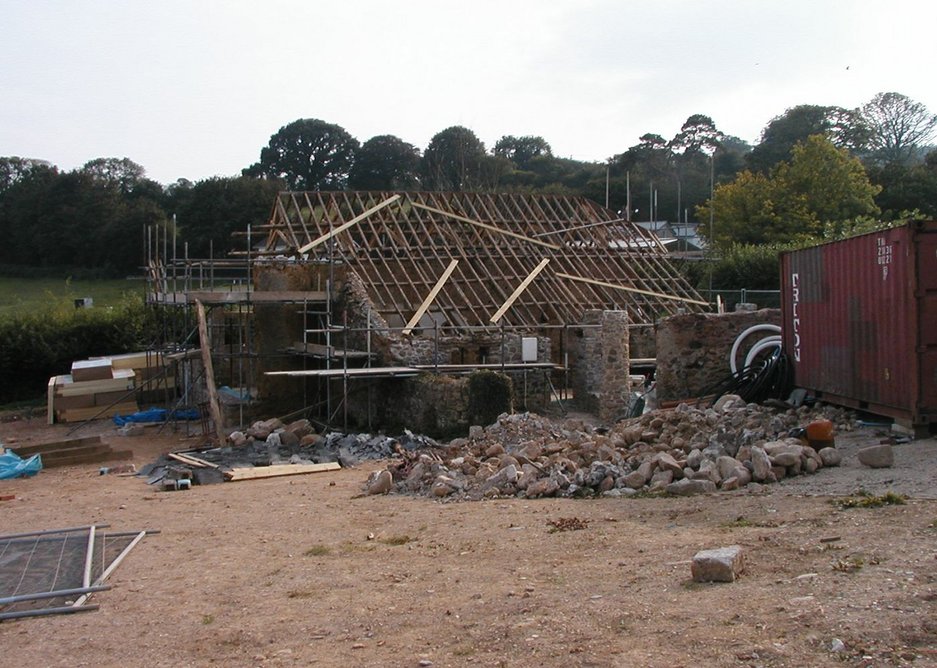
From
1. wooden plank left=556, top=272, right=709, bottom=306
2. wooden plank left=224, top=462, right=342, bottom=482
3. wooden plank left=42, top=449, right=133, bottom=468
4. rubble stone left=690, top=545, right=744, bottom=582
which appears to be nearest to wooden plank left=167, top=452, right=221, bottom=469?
wooden plank left=224, top=462, right=342, bottom=482

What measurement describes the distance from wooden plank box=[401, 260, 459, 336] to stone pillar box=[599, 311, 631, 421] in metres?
4.17

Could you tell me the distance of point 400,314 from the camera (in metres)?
22.9

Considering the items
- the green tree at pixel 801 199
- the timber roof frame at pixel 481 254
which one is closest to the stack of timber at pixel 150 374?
the timber roof frame at pixel 481 254

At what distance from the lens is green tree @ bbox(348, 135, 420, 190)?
66.6 m

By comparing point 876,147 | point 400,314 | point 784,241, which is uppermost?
point 876,147

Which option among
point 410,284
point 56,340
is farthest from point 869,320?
point 56,340

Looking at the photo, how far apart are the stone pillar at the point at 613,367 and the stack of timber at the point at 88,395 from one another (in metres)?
11.9

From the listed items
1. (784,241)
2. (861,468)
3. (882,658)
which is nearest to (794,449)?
(861,468)

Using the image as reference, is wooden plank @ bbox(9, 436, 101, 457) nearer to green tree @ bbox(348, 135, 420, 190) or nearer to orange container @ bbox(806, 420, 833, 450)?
orange container @ bbox(806, 420, 833, 450)

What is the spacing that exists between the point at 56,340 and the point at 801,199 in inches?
1081

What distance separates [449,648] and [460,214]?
22691 mm

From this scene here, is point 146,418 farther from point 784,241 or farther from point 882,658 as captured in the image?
point 784,241

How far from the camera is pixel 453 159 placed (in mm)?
68625

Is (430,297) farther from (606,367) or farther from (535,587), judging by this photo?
(535,587)
